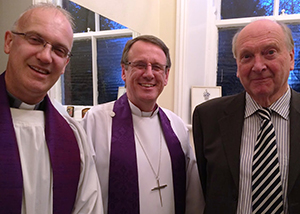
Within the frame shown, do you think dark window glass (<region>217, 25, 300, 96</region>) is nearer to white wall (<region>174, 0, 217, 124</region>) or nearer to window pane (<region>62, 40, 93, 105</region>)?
white wall (<region>174, 0, 217, 124</region>)

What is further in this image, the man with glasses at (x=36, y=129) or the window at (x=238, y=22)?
the window at (x=238, y=22)

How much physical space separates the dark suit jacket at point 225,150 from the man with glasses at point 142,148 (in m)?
0.17

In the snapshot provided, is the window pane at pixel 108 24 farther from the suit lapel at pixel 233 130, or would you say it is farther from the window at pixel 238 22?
the window at pixel 238 22

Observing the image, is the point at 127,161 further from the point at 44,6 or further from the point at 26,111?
the point at 44,6

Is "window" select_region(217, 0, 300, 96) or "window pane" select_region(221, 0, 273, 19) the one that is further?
"window pane" select_region(221, 0, 273, 19)

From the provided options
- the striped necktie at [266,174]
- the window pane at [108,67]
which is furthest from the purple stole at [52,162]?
the window pane at [108,67]

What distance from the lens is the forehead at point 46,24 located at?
38.2 inches

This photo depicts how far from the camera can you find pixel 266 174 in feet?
3.63

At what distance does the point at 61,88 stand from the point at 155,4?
69.5 inches

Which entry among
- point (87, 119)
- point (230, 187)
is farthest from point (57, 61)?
point (230, 187)

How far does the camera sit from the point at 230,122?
1.31 metres

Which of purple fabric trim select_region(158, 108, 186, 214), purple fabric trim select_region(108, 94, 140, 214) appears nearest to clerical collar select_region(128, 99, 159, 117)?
purple fabric trim select_region(158, 108, 186, 214)

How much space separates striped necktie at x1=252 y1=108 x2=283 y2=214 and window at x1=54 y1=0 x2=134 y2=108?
4.36ft

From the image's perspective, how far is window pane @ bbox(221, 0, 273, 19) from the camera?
9.80ft
